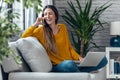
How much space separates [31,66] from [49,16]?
0.98 m

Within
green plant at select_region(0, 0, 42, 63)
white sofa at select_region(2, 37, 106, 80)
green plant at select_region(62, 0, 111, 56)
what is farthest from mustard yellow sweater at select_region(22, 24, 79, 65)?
green plant at select_region(0, 0, 42, 63)

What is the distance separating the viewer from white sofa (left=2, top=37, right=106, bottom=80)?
2613 millimetres

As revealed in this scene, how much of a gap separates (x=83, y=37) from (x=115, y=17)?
0.91m

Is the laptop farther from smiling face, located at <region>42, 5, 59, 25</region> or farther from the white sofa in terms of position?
smiling face, located at <region>42, 5, 59, 25</region>

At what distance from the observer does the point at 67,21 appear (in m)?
5.03

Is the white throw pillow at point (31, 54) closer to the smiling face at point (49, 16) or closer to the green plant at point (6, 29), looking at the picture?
the smiling face at point (49, 16)

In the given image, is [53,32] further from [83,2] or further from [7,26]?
[7,26]

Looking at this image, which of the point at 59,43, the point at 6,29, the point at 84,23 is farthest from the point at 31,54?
the point at 84,23

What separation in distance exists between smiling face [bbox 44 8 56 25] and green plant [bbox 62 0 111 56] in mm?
1054

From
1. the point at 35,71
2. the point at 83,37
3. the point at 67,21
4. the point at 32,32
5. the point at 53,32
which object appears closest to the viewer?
the point at 35,71

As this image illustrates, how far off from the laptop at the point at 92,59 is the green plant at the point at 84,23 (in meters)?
1.18

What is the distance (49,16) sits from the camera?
372 centimetres

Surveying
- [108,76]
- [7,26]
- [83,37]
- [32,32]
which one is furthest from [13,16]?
[108,76]

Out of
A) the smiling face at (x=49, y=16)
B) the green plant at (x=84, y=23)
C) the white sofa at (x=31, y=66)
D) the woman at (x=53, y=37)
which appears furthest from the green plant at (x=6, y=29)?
the green plant at (x=84, y=23)
